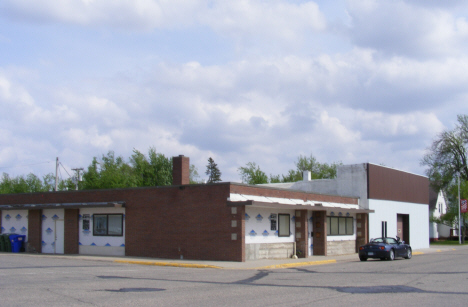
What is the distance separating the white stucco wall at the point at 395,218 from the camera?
37.6 m

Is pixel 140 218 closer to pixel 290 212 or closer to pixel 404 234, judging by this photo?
pixel 290 212

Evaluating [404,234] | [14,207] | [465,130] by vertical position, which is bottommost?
[404,234]

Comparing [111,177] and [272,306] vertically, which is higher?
[111,177]

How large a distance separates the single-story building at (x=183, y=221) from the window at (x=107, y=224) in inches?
2.3

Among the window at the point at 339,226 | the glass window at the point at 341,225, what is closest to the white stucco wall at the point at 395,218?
the window at the point at 339,226

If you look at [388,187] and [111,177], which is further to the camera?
[111,177]

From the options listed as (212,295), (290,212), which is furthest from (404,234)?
(212,295)

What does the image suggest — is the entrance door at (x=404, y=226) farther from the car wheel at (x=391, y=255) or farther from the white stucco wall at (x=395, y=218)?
the car wheel at (x=391, y=255)

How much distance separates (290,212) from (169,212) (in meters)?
7.19

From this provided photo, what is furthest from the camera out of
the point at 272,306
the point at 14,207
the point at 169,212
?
the point at 14,207

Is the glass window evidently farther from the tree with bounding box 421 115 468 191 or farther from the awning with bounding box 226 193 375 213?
the tree with bounding box 421 115 468 191

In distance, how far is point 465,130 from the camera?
6606 centimetres

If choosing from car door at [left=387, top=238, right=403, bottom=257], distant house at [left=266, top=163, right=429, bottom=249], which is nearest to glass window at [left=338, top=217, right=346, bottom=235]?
distant house at [left=266, top=163, right=429, bottom=249]

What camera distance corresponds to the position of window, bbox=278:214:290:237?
28.0 metres
